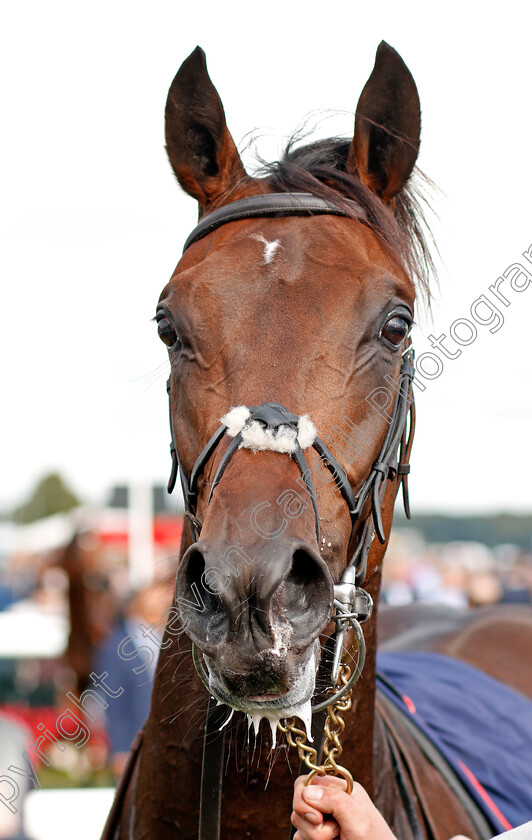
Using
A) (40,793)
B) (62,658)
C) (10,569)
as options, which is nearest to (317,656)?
(40,793)

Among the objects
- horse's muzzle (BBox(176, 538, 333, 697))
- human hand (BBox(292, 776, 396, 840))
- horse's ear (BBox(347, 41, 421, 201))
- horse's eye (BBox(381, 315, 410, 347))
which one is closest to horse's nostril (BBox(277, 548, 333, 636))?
horse's muzzle (BBox(176, 538, 333, 697))

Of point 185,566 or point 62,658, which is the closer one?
point 185,566

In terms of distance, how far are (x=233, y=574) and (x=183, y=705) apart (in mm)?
940

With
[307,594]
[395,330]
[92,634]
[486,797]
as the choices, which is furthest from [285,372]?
[92,634]

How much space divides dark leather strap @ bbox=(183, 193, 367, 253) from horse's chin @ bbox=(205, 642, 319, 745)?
1.43 metres

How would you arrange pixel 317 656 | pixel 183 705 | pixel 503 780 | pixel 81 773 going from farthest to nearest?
pixel 81 773 < pixel 503 780 < pixel 183 705 < pixel 317 656

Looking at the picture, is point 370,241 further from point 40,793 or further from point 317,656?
point 40,793

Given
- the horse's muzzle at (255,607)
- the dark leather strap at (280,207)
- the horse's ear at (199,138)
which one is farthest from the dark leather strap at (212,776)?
the horse's ear at (199,138)

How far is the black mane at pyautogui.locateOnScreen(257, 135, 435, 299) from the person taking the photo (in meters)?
2.62

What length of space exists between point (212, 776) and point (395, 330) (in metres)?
1.47

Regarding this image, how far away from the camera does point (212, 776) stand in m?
2.25

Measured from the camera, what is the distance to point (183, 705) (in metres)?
2.44

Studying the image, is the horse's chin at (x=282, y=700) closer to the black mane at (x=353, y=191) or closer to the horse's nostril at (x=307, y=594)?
the horse's nostril at (x=307, y=594)

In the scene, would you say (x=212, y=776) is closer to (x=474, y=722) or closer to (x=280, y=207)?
(x=280, y=207)
